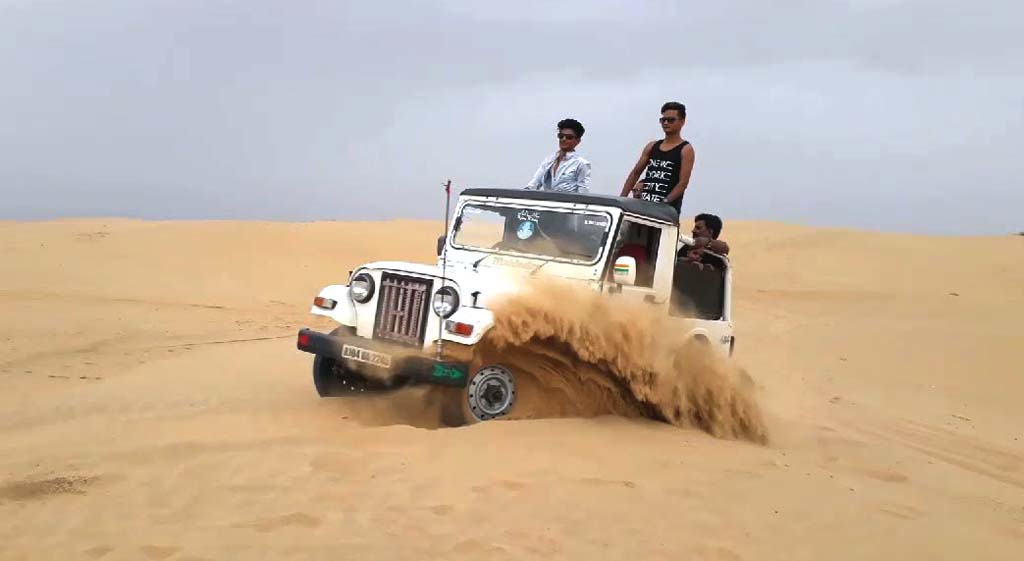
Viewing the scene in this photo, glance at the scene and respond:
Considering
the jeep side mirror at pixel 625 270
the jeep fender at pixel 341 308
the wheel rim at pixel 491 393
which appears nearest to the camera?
the wheel rim at pixel 491 393

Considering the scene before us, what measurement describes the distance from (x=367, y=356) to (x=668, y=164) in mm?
3310

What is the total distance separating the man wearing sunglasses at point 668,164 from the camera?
7.20 meters

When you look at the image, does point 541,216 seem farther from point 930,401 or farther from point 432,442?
point 930,401

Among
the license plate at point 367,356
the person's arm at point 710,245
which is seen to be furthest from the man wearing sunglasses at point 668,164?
the license plate at point 367,356

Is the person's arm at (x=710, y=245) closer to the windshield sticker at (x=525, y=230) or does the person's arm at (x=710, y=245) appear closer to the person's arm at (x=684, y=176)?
the person's arm at (x=684, y=176)

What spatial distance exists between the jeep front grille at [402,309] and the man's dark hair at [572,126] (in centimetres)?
251

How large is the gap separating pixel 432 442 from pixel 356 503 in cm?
99

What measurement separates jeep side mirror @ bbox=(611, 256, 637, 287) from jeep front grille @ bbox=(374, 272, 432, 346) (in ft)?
4.34

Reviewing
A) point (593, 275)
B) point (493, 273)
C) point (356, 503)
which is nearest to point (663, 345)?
point (593, 275)

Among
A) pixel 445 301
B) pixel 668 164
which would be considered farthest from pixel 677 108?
pixel 445 301

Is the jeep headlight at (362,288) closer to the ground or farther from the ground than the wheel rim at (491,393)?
farther from the ground

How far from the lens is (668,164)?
7.33 metres

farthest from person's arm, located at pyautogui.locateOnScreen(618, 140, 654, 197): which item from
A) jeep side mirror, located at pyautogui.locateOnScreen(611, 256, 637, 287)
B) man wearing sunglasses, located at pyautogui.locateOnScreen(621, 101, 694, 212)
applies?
jeep side mirror, located at pyautogui.locateOnScreen(611, 256, 637, 287)

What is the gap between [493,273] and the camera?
20.1ft
